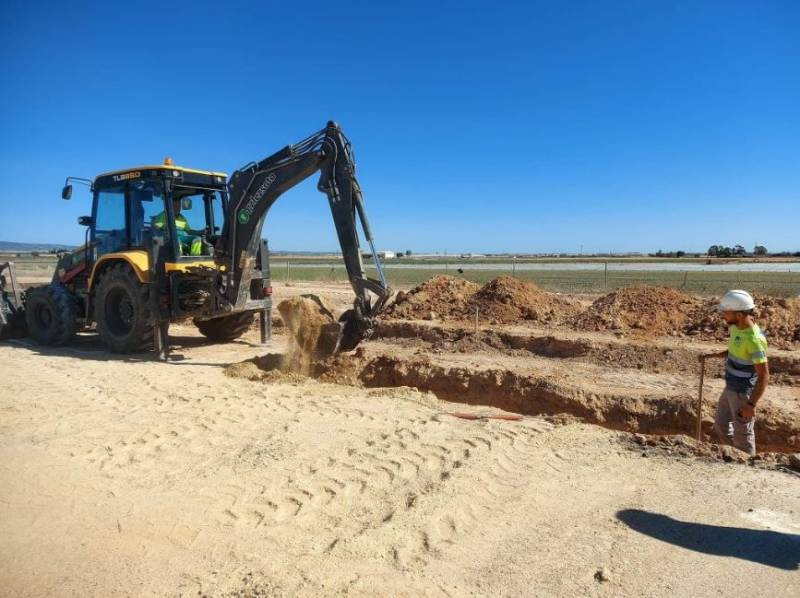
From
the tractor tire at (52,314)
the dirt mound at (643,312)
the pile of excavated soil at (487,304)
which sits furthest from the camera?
the pile of excavated soil at (487,304)

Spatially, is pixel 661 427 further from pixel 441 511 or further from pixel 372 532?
pixel 372 532

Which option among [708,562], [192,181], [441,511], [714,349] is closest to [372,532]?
[441,511]

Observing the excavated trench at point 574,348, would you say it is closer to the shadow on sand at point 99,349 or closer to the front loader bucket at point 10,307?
the shadow on sand at point 99,349

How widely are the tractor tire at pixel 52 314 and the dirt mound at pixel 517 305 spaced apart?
347 inches

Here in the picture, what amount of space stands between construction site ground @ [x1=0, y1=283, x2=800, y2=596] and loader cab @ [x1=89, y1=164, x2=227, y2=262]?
2817mm

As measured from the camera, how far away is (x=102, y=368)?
8914 millimetres

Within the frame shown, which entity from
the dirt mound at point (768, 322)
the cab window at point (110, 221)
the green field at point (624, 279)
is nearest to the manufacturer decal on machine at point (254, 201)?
the cab window at point (110, 221)

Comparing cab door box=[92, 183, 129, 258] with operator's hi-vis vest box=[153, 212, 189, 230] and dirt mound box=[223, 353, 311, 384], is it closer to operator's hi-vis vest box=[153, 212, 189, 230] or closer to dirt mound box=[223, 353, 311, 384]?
operator's hi-vis vest box=[153, 212, 189, 230]

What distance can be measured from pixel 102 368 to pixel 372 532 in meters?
6.93

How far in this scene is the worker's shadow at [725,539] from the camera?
3.47 m

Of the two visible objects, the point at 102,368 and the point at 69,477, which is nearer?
the point at 69,477

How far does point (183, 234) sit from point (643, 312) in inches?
381

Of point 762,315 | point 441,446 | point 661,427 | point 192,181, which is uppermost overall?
point 192,181

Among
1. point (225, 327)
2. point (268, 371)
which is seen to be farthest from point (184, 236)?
point (268, 371)
